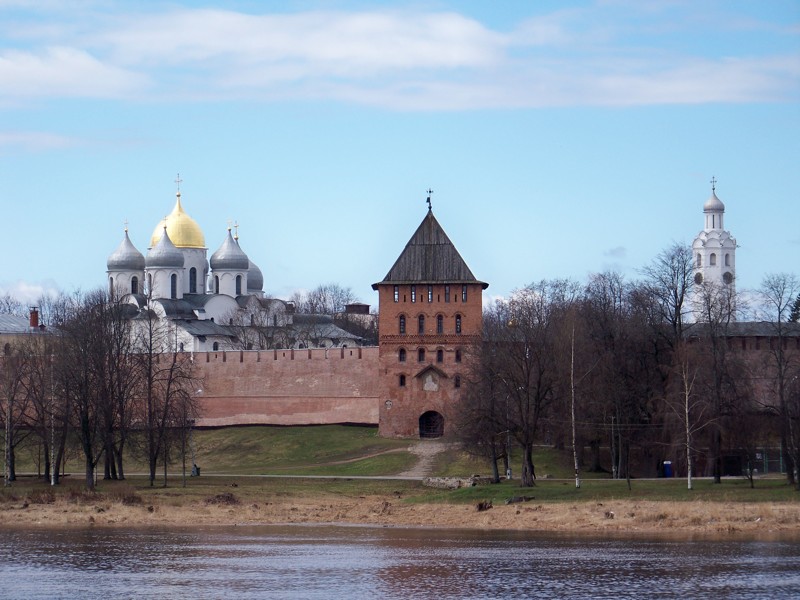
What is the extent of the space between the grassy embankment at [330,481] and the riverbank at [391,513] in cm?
30

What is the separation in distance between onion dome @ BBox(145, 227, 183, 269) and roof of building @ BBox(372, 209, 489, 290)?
3641cm

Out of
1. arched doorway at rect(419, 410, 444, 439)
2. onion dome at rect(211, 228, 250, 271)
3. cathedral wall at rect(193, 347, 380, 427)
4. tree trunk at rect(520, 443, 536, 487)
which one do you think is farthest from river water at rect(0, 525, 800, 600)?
onion dome at rect(211, 228, 250, 271)

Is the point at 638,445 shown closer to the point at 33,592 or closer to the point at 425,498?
the point at 425,498

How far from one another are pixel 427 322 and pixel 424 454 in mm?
8449

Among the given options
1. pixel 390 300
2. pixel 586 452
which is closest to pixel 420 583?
pixel 586 452

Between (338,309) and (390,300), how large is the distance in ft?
237


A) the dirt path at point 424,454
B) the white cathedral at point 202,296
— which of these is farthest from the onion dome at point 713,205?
the dirt path at point 424,454

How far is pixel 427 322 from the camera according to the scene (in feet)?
228

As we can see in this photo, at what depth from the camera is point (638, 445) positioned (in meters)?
55.8

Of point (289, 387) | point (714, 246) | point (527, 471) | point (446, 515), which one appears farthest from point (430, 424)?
point (714, 246)

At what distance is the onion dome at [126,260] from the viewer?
103 meters

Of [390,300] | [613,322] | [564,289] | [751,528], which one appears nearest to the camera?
[751,528]

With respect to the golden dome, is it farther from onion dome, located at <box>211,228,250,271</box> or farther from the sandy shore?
the sandy shore

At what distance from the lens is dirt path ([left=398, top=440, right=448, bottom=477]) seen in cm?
5934
